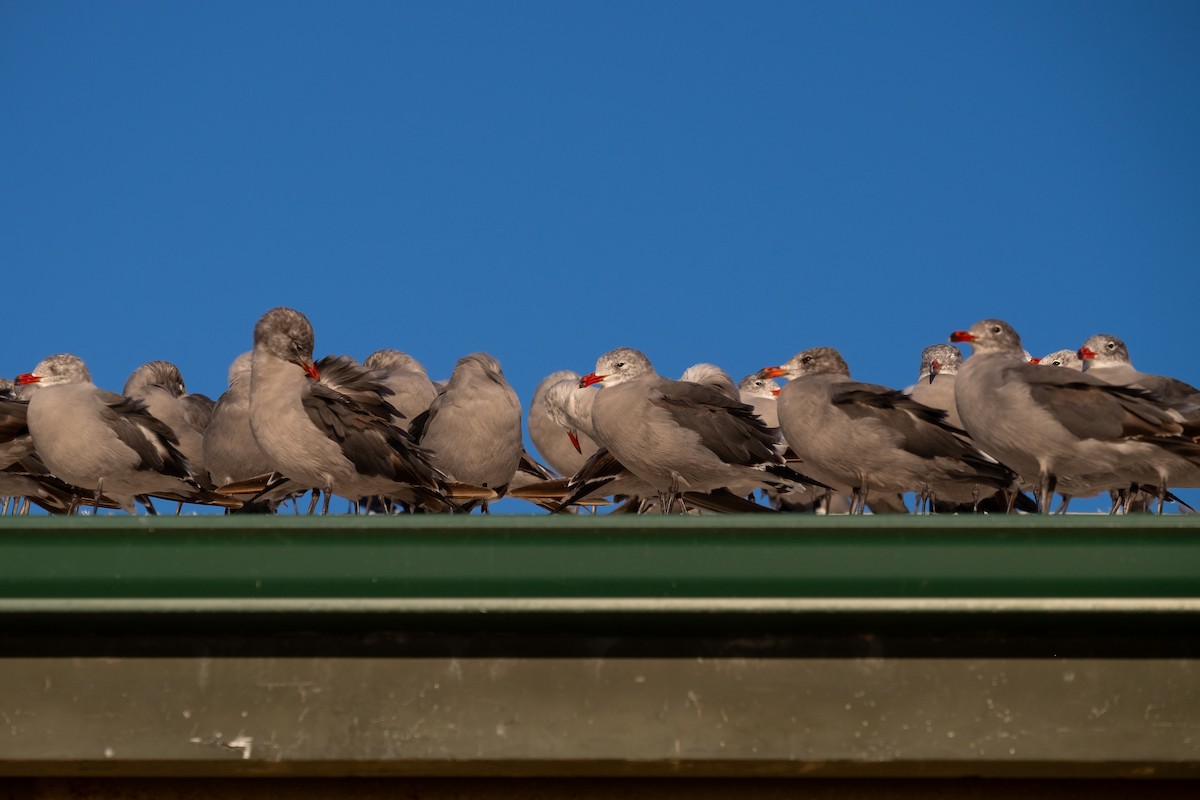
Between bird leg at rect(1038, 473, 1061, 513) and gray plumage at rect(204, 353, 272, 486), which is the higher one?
gray plumage at rect(204, 353, 272, 486)

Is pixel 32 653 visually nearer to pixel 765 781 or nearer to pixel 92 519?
pixel 92 519

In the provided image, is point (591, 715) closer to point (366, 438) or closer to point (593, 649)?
point (593, 649)

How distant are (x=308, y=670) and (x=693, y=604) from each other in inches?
32.5

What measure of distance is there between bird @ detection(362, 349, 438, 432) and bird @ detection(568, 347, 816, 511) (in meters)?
3.03

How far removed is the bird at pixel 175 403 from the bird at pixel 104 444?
1.14 meters

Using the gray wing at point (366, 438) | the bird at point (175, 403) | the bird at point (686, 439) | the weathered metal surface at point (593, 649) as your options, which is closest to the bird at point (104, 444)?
the bird at point (175, 403)

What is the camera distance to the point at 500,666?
3.33 meters

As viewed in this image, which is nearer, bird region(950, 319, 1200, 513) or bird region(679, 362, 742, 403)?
bird region(950, 319, 1200, 513)

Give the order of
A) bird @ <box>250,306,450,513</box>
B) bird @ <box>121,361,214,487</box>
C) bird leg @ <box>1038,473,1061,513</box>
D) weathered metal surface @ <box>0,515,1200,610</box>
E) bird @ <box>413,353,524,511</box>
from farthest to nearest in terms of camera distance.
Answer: bird @ <box>121,361,214,487</box> → bird @ <box>413,353,524,511</box> → bird @ <box>250,306,450,513</box> → bird leg @ <box>1038,473,1061,513</box> → weathered metal surface @ <box>0,515,1200,610</box>

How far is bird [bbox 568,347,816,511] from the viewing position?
11.4m

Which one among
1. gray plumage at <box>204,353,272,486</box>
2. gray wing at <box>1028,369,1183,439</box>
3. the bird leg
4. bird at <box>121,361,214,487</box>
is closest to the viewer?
gray wing at <box>1028,369,1183,439</box>

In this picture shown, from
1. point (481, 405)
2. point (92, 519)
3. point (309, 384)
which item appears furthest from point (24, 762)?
point (481, 405)

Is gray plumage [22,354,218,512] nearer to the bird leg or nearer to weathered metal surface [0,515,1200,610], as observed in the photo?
the bird leg

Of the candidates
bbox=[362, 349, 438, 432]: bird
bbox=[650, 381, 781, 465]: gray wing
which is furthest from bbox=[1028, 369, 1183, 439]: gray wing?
bbox=[362, 349, 438, 432]: bird
